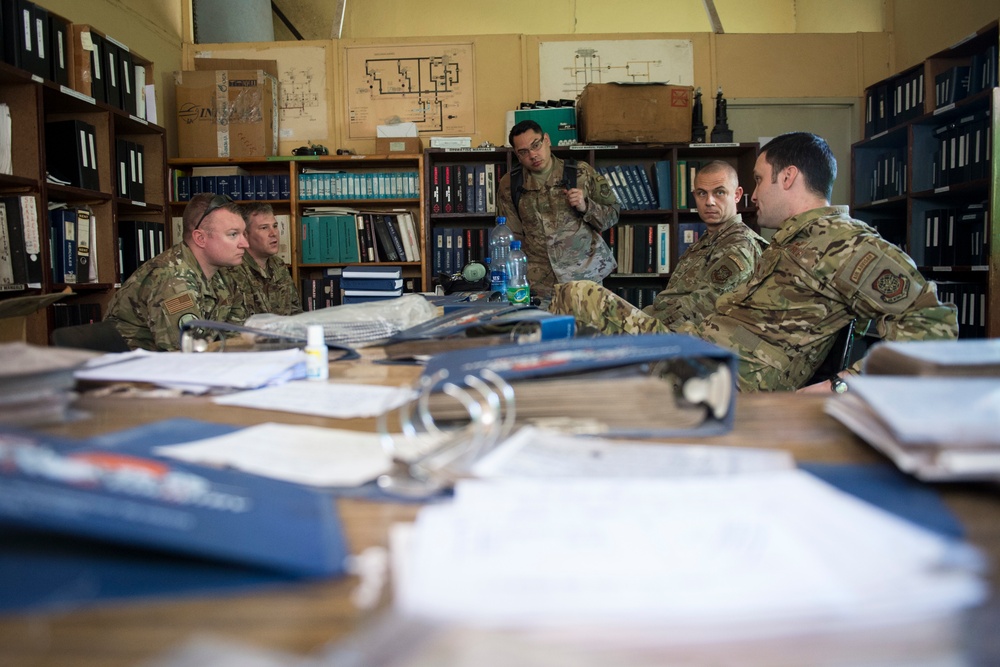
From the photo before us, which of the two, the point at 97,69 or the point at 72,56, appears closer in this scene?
the point at 72,56

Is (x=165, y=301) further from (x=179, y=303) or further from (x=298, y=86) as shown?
(x=298, y=86)

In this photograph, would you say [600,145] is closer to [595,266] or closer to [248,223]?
[595,266]

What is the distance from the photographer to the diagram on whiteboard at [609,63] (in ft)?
17.3

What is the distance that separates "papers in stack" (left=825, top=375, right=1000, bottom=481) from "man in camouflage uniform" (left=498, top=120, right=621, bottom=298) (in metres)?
3.68

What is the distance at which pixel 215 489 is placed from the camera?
459 mm

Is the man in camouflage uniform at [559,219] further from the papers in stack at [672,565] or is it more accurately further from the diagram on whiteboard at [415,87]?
the papers in stack at [672,565]

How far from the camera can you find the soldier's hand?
4.28 m

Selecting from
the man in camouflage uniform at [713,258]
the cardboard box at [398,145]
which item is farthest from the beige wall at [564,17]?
the man in camouflage uniform at [713,258]

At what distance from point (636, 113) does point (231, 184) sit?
269 cm

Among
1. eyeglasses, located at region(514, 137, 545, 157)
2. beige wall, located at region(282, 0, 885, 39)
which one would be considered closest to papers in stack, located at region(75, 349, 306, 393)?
eyeglasses, located at region(514, 137, 545, 157)

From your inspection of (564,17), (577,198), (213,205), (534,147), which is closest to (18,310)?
(213,205)

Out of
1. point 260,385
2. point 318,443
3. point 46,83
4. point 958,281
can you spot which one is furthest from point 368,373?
point 958,281

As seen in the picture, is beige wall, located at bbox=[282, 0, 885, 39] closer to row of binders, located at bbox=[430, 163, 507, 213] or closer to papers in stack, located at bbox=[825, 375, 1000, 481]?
row of binders, located at bbox=[430, 163, 507, 213]

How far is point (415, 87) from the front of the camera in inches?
209
